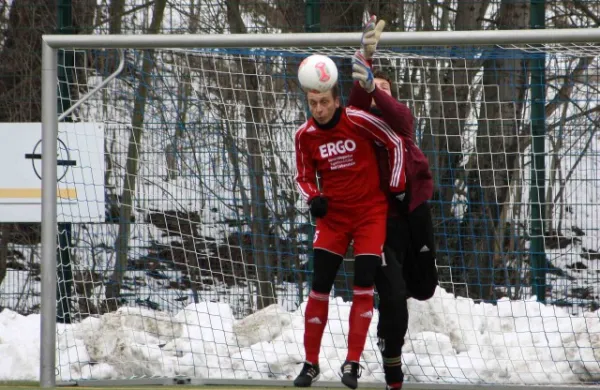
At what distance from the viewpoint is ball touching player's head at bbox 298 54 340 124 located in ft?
19.6

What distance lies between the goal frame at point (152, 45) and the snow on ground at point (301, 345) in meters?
0.33

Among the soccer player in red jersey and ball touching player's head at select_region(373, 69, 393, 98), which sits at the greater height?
ball touching player's head at select_region(373, 69, 393, 98)

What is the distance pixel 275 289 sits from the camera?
352 inches

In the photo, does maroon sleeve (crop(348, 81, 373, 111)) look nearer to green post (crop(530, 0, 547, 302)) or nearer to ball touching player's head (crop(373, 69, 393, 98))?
ball touching player's head (crop(373, 69, 393, 98))

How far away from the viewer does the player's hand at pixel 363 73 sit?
597 centimetres

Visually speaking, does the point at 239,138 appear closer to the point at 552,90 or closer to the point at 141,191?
the point at 141,191

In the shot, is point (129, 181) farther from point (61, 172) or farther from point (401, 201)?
point (401, 201)

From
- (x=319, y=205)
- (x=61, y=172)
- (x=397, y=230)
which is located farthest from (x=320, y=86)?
(x=61, y=172)

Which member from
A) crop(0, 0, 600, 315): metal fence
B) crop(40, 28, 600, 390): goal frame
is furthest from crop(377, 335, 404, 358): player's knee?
crop(0, 0, 600, 315): metal fence

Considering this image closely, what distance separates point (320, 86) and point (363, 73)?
24cm

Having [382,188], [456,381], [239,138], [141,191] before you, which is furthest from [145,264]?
[382,188]

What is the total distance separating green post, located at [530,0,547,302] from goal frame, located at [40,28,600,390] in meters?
1.62

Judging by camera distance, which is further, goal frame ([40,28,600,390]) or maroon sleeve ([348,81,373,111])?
goal frame ([40,28,600,390])

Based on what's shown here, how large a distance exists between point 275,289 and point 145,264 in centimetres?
109
